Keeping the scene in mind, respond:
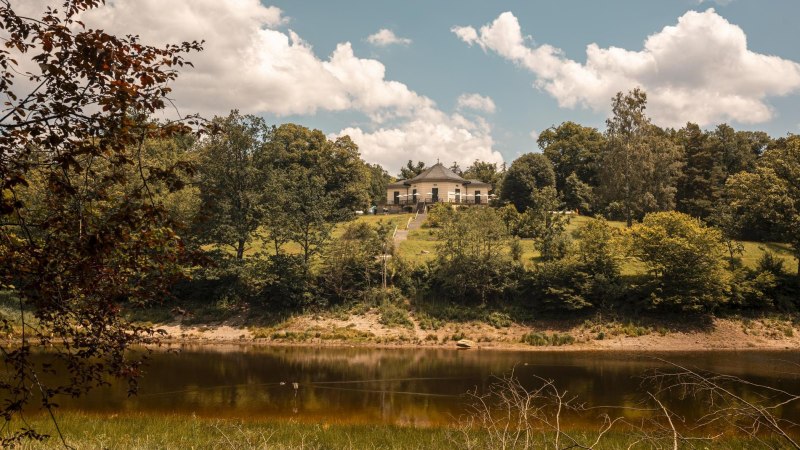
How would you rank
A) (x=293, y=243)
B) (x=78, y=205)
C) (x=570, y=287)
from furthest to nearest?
(x=293, y=243) < (x=570, y=287) < (x=78, y=205)

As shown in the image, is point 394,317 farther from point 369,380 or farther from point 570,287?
point 369,380

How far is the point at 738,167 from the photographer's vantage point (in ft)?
208

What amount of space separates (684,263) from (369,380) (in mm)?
23842

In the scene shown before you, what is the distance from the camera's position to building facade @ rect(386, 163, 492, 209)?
230ft

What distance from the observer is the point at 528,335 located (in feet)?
116

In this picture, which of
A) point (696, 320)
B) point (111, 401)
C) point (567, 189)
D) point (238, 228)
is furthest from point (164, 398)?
point (567, 189)

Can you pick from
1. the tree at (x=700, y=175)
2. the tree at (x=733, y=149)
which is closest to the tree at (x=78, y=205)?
the tree at (x=700, y=175)

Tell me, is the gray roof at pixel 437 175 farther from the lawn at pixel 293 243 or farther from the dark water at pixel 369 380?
the dark water at pixel 369 380

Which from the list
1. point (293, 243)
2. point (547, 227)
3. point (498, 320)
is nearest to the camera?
point (498, 320)

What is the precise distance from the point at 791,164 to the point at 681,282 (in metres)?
13.7

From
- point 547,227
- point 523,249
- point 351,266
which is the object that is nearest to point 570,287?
point 547,227

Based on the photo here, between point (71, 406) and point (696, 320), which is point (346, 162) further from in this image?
point (71, 406)

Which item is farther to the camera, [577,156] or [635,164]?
[577,156]

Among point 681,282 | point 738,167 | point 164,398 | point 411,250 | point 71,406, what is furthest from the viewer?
point 738,167
